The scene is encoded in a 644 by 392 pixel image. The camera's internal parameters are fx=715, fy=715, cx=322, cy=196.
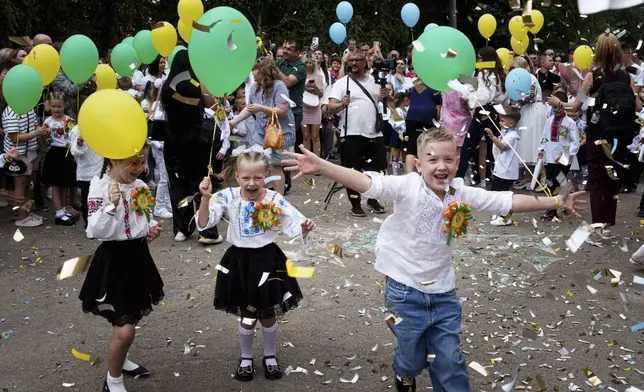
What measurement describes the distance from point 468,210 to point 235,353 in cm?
200

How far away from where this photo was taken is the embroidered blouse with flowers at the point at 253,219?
14.7 ft

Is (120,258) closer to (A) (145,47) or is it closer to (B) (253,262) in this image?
(B) (253,262)

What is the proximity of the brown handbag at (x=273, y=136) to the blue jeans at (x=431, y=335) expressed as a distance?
4.63m

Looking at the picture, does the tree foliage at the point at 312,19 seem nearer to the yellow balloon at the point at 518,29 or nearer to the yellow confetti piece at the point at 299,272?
the yellow balloon at the point at 518,29

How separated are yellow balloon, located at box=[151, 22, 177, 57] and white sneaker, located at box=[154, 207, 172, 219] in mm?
2076

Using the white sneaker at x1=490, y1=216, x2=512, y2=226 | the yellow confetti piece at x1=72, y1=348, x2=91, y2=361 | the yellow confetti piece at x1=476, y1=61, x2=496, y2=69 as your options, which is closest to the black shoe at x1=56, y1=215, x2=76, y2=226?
the yellow confetti piece at x1=72, y1=348, x2=91, y2=361

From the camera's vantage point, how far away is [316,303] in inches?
228

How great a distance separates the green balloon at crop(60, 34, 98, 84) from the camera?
731 cm

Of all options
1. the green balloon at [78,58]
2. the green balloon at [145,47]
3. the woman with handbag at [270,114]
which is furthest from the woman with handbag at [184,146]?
the green balloon at [145,47]

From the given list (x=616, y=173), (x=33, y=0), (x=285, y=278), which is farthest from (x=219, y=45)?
(x=33, y=0)

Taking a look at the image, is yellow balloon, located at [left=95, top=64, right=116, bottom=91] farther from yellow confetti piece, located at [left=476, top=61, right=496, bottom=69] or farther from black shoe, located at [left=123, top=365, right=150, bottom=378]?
black shoe, located at [left=123, top=365, right=150, bottom=378]

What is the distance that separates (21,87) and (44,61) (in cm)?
75

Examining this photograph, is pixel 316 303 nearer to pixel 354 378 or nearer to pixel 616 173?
pixel 354 378

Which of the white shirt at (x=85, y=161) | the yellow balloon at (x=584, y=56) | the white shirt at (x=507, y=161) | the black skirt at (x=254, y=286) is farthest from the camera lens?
the yellow balloon at (x=584, y=56)
